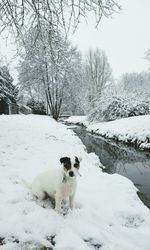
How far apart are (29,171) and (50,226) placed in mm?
2353

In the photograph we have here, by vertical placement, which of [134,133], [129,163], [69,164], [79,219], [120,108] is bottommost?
[129,163]

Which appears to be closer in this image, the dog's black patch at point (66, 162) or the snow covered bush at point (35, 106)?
the dog's black patch at point (66, 162)

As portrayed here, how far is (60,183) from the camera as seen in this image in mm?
3496

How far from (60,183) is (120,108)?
2069 centimetres

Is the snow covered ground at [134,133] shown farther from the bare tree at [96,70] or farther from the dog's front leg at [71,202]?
the bare tree at [96,70]

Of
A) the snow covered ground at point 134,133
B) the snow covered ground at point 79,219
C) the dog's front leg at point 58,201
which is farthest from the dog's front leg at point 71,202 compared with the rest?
the snow covered ground at point 134,133

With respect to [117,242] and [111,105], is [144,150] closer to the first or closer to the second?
[117,242]

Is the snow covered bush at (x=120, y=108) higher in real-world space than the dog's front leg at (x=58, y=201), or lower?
higher

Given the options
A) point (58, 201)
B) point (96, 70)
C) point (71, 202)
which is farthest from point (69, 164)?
point (96, 70)

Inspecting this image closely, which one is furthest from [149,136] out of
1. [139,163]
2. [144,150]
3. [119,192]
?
[119,192]

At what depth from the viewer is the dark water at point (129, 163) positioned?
7203mm

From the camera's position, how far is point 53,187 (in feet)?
12.1

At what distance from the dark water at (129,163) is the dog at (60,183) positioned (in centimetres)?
270

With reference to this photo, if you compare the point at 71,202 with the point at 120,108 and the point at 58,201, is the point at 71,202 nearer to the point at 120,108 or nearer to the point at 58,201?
the point at 58,201
